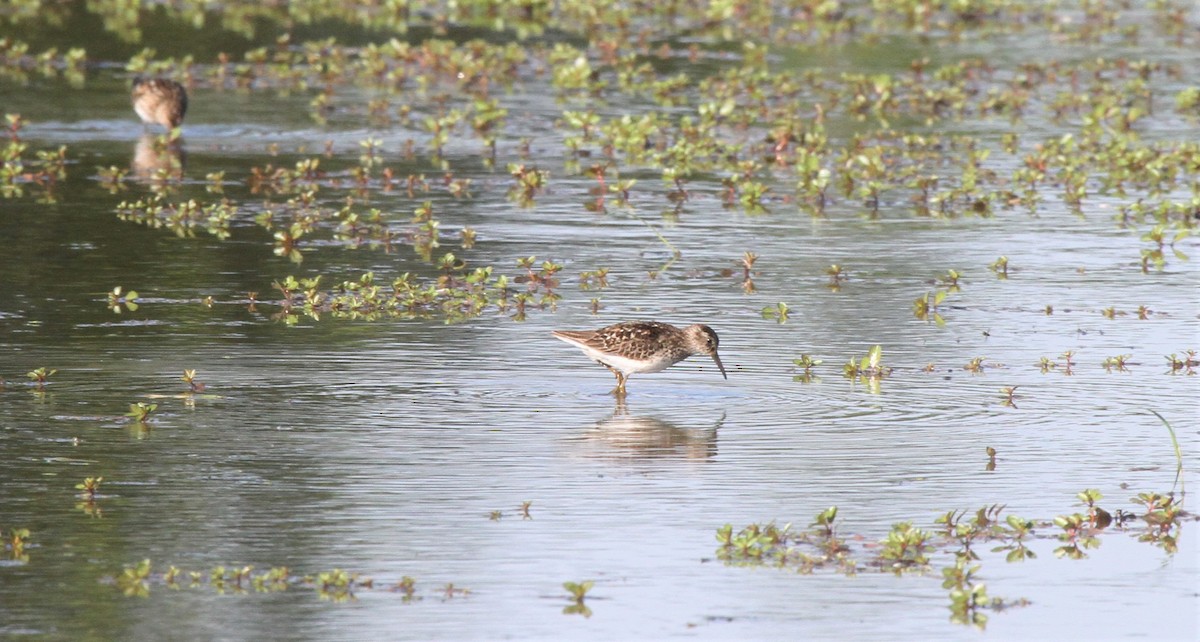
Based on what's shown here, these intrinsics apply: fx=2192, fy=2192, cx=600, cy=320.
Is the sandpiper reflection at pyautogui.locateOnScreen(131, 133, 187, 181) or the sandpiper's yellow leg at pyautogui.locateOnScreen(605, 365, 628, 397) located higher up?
the sandpiper reflection at pyautogui.locateOnScreen(131, 133, 187, 181)

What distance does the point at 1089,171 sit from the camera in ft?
75.9

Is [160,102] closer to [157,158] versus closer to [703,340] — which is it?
[157,158]

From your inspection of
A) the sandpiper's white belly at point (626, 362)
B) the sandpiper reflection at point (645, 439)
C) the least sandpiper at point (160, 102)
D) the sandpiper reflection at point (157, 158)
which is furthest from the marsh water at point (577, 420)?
the least sandpiper at point (160, 102)

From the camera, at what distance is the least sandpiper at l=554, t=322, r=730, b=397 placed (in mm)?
13492

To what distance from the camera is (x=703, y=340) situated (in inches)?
540

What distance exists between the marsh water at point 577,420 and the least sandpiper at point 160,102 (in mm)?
2228

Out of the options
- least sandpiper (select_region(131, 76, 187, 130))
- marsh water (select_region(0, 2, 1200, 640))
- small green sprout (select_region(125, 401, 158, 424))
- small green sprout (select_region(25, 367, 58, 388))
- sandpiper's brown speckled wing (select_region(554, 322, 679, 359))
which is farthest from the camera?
least sandpiper (select_region(131, 76, 187, 130))

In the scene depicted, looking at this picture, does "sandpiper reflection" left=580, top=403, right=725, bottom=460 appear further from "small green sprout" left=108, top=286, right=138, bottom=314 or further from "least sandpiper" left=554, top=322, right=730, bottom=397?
"small green sprout" left=108, top=286, right=138, bottom=314

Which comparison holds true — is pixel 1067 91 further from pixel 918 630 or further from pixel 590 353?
pixel 918 630

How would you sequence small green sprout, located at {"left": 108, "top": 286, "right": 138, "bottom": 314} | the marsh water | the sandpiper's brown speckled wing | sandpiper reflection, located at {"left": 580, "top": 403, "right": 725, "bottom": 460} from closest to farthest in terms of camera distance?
the marsh water, sandpiper reflection, located at {"left": 580, "top": 403, "right": 725, "bottom": 460}, the sandpiper's brown speckled wing, small green sprout, located at {"left": 108, "top": 286, "right": 138, "bottom": 314}

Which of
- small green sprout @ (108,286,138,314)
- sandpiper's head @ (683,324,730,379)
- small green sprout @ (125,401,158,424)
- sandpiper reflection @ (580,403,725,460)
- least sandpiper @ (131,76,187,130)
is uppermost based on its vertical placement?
least sandpiper @ (131,76,187,130)

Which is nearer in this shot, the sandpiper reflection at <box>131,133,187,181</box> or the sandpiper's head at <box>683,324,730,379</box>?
the sandpiper's head at <box>683,324,730,379</box>

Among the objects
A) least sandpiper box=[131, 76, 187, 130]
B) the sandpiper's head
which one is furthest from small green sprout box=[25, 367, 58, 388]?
Result: least sandpiper box=[131, 76, 187, 130]

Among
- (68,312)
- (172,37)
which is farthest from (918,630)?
(172,37)
